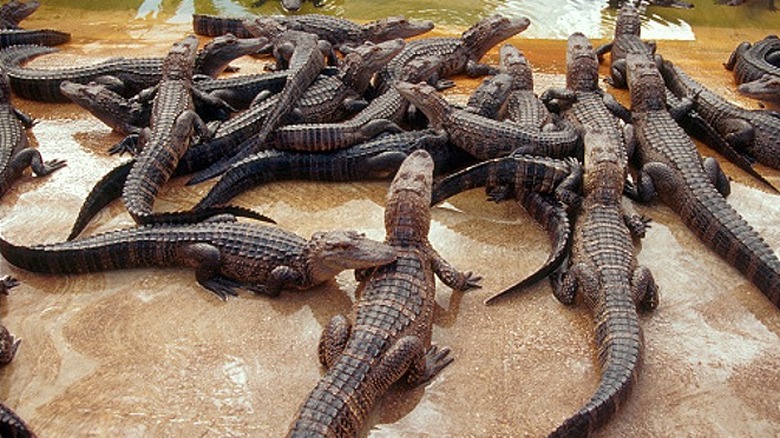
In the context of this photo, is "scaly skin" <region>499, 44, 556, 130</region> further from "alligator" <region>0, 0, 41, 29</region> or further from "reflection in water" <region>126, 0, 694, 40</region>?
"alligator" <region>0, 0, 41, 29</region>

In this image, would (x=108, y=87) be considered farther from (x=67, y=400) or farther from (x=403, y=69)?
(x=67, y=400)

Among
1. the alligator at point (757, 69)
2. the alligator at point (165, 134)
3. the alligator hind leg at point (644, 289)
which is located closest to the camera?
the alligator hind leg at point (644, 289)

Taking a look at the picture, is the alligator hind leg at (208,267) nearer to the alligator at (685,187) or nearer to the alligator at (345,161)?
the alligator at (345,161)

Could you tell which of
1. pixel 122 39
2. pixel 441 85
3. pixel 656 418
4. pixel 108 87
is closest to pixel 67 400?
pixel 656 418

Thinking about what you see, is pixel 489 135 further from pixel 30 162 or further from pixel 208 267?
pixel 30 162

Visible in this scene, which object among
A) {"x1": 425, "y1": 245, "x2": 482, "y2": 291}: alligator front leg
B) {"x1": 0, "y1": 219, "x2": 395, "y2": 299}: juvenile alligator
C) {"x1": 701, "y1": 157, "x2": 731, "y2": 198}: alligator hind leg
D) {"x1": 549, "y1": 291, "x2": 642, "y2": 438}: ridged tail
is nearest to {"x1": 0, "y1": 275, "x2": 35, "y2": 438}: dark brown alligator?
{"x1": 0, "y1": 219, "x2": 395, "y2": 299}: juvenile alligator

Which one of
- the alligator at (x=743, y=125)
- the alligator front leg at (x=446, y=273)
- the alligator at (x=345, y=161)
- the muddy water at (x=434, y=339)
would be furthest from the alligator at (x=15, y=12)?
the alligator at (x=743, y=125)
